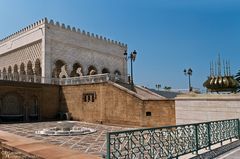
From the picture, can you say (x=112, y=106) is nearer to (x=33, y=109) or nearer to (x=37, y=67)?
(x=33, y=109)

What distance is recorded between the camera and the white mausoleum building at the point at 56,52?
21.6 meters

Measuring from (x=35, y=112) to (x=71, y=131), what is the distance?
8578mm

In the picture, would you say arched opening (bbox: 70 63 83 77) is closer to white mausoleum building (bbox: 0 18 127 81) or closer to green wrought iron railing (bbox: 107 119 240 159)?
white mausoleum building (bbox: 0 18 127 81)

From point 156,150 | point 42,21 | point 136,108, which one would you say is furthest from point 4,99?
point 156,150

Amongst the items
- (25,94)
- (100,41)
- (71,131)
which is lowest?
(71,131)

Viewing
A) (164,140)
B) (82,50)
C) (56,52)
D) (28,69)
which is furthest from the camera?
(82,50)

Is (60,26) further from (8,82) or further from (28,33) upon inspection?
(8,82)

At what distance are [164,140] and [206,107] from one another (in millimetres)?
5973

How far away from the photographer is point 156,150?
16.1 feet

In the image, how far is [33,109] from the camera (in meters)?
18.4

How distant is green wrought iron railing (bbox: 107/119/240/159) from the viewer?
173 inches

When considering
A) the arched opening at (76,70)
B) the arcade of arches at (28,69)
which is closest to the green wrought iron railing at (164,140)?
the arcade of arches at (28,69)

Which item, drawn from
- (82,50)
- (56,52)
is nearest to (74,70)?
(82,50)

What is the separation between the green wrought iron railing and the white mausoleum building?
53.9 ft
